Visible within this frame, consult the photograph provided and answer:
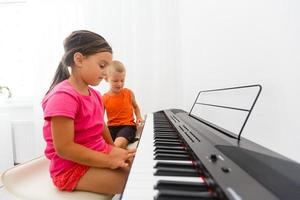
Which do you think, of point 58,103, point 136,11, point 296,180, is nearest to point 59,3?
point 136,11

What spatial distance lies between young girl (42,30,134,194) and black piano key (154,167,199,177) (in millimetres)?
326

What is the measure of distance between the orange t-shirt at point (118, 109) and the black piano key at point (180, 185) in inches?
56.2

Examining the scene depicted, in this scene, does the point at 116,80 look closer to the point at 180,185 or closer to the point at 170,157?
the point at 170,157

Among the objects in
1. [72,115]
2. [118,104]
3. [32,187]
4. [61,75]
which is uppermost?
[61,75]

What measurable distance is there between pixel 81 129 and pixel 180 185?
563 mm

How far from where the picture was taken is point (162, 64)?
2354mm

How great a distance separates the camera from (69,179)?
2.74 ft

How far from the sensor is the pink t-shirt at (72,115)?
0.81 meters

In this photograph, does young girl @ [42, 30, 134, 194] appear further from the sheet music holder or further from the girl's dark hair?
the sheet music holder

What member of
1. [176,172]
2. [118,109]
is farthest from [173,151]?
[118,109]

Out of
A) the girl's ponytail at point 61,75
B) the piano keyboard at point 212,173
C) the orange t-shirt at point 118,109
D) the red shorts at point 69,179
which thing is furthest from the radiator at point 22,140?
the piano keyboard at point 212,173

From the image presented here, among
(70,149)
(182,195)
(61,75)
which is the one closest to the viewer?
(182,195)

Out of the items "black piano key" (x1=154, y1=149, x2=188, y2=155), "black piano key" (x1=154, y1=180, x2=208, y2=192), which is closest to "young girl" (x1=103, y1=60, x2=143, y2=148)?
"black piano key" (x1=154, y1=149, x2=188, y2=155)

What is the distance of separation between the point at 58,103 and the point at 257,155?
0.61 m
